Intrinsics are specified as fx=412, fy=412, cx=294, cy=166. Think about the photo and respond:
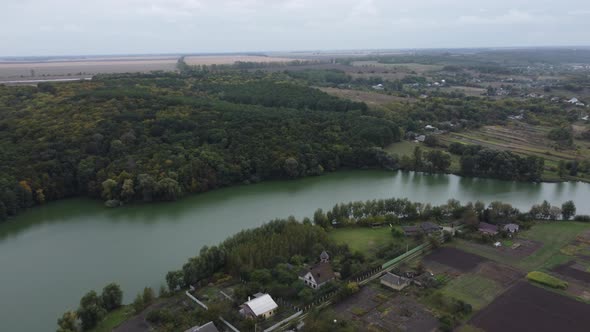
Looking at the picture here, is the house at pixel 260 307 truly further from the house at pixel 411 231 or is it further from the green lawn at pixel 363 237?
the house at pixel 411 231

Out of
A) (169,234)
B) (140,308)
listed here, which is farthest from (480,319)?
(169,234)

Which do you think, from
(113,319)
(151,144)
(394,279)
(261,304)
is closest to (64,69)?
(151,144)

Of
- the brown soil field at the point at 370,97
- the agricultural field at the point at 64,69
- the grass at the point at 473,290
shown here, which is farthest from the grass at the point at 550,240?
the agricultural field at the point at 64,69

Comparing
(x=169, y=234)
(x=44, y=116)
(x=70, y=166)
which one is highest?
(x=44, y=116)

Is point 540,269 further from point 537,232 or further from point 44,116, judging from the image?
point 44,116

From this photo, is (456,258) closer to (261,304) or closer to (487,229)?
(487,229)
